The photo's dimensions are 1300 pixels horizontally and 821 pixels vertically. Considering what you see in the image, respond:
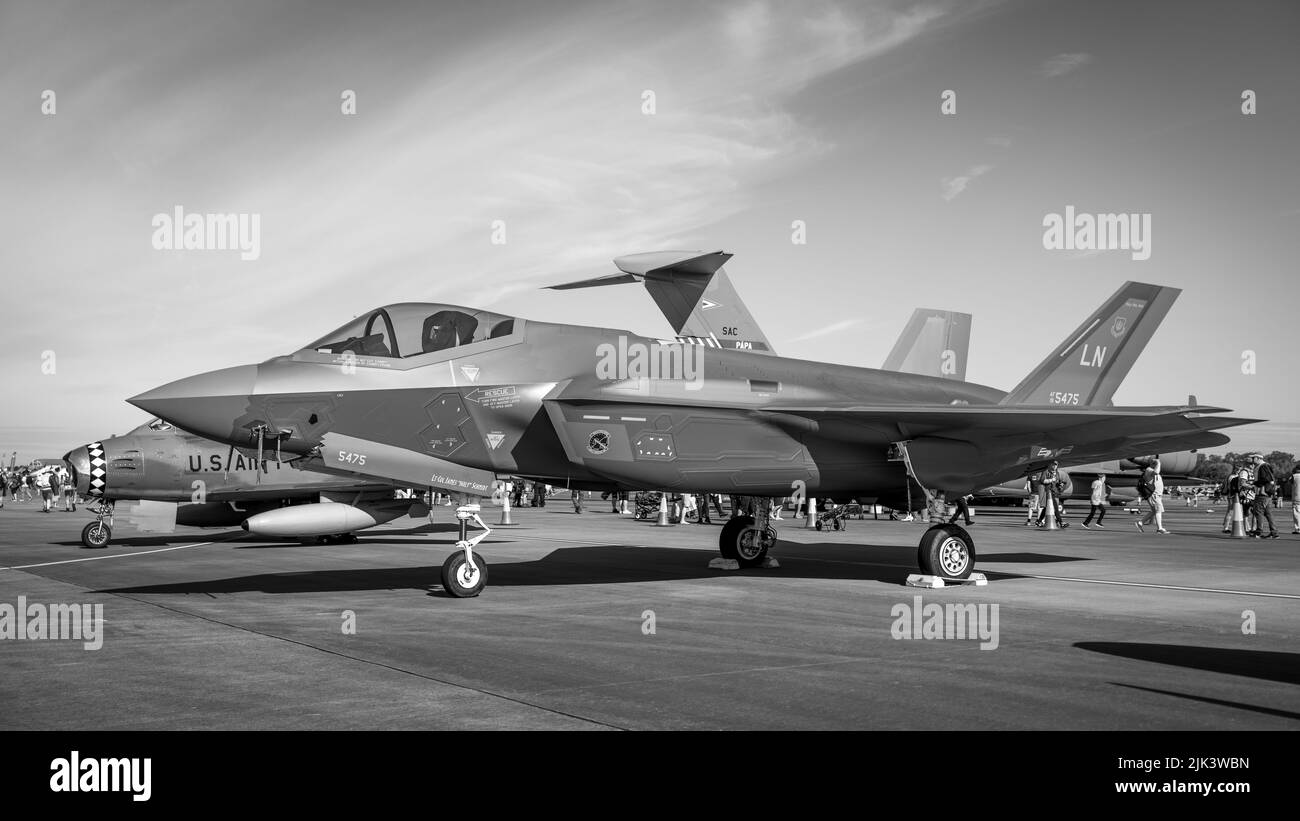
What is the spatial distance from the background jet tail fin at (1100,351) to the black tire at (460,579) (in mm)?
9114

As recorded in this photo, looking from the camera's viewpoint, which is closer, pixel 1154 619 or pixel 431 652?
pixel 431 652

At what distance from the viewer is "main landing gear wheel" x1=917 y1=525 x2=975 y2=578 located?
12672 mm

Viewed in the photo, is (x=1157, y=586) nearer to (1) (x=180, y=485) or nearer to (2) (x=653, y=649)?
(2) (x=653, y=649)

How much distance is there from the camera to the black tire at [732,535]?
15.6 meters

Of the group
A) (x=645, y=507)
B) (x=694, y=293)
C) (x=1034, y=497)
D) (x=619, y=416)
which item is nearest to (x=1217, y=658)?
(x=619, y=416)

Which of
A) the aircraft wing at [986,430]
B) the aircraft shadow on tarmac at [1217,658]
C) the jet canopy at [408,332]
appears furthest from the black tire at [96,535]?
the aircraft shadow on tarmac at [1217,658]

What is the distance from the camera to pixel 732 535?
1568 cm

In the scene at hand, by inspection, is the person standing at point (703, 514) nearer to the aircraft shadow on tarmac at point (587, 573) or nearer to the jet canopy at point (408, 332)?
the aircraft shadow on tarmac at point (587, 573)

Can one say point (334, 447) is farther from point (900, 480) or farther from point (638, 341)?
point (900, 480)

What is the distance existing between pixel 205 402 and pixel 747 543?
27.9 ft

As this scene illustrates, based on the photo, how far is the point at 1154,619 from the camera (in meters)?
9.76

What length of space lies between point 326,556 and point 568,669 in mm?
12465

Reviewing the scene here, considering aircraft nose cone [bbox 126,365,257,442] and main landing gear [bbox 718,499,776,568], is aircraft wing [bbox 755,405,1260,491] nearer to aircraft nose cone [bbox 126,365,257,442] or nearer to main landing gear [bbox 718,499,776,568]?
main landing gear [bbox 718,499,776,568]
